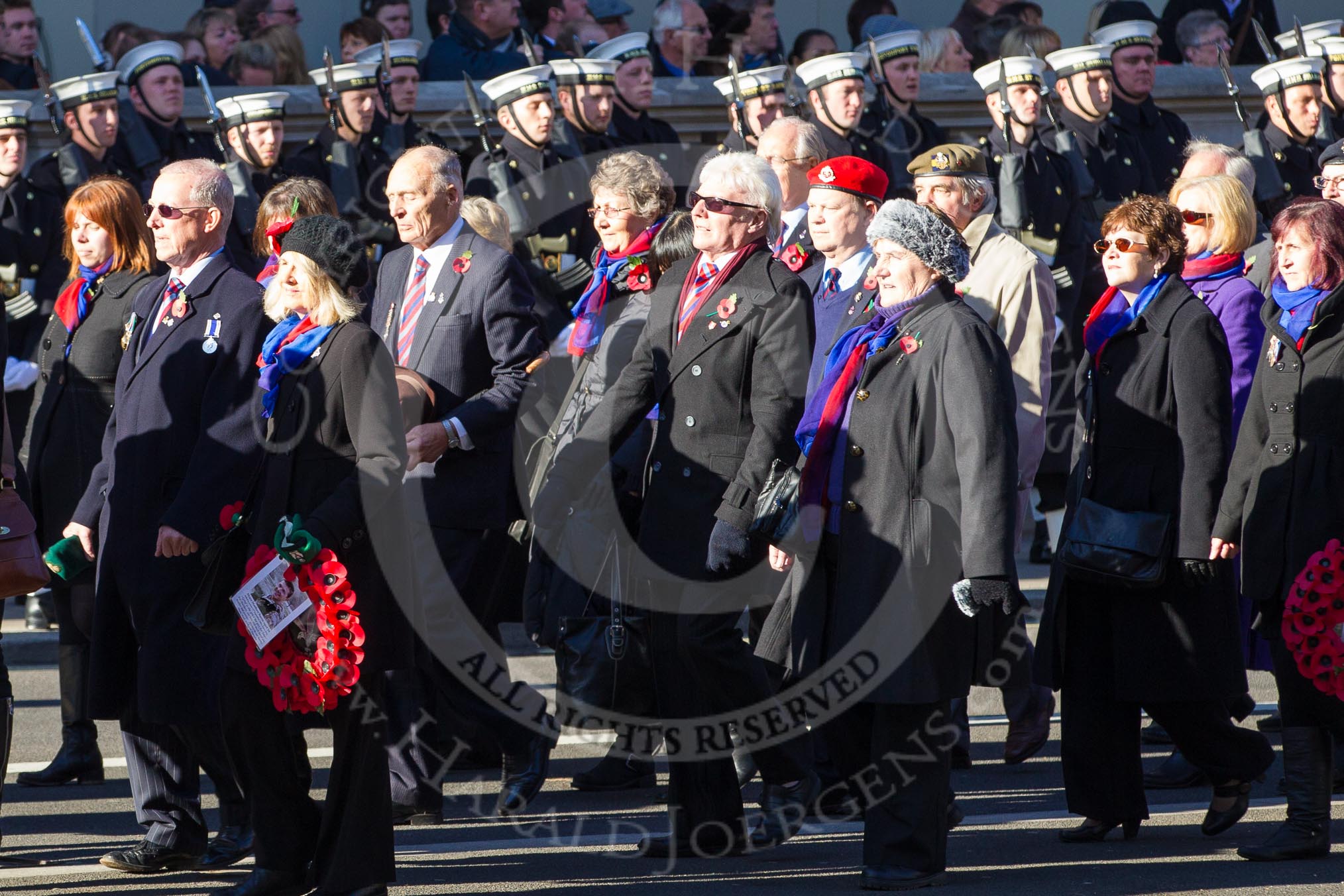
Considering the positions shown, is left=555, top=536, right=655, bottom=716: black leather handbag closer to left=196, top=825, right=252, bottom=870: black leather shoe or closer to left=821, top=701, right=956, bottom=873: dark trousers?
left=821, top=701, right=956, bottom=873: dark trousers

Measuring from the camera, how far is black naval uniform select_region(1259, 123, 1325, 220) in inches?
464

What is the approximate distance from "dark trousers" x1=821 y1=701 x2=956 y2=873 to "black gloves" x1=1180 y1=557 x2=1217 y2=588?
92 centimetres

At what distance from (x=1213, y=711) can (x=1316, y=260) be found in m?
1.33

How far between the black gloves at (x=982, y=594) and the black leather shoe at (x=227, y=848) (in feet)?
6.86

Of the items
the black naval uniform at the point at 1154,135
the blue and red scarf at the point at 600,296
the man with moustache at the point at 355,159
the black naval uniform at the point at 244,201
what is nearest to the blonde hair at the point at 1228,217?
the blue and red scarf at the point at 600,296

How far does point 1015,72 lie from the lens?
456 inches

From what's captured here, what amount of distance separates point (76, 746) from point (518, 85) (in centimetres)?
486

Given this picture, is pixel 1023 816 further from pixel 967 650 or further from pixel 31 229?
pixel 31 229

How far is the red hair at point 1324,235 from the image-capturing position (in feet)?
20.4

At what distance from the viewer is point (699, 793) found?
583cm

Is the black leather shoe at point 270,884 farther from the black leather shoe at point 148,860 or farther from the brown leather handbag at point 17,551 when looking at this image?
the brown leather handbag at point 17,551

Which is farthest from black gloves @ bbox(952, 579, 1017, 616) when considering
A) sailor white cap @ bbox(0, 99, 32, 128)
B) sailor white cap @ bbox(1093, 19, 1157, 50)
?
sailor white cap @ bbox(1093, 19, 1157, 50)

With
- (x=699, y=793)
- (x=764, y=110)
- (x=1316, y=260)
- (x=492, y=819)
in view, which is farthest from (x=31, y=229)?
(x=1316, y=260)

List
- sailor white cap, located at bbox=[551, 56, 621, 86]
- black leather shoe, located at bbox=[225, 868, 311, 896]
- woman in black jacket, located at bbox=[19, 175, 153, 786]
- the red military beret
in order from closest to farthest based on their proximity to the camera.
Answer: black leather shoe, located at bbox=[225, 868, 311, 896] < the red military beret < woman in black jacket, located at bbox=[19, 175, 153, 786] < sailor white cap, located at bbox=[551, 56, 621, 86]
